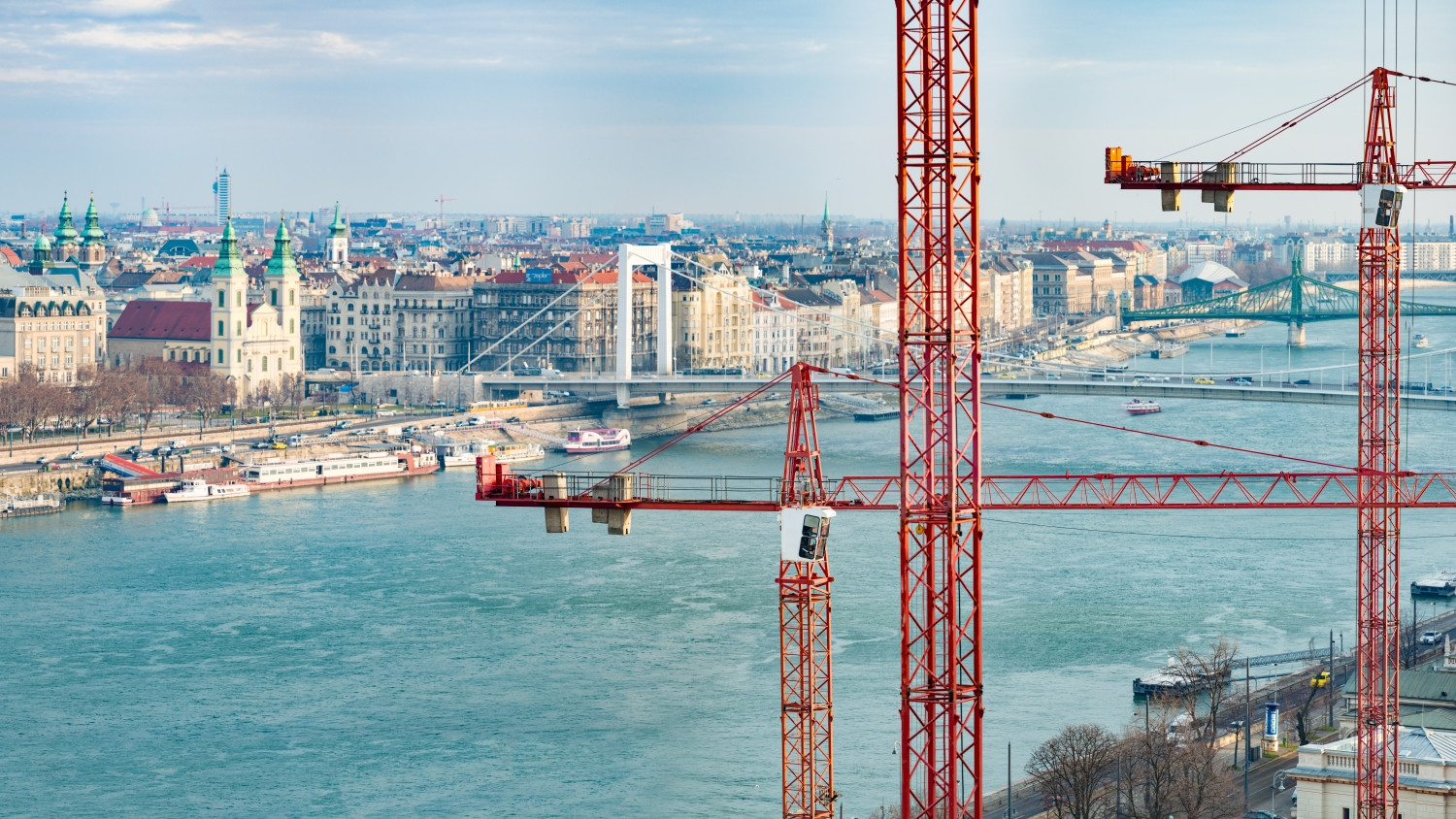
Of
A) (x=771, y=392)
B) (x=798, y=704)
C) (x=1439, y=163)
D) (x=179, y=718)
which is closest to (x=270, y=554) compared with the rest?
(x=179, y=718)

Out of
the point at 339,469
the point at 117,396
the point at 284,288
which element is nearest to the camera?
the point at 339,469

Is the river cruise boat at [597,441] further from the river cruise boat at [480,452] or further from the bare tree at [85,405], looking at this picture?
the bare tree at [85,405]

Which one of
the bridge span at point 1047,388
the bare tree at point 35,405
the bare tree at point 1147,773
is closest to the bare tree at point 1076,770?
the bare tree at point 1147,773

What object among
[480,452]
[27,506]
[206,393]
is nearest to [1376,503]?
[27,506]

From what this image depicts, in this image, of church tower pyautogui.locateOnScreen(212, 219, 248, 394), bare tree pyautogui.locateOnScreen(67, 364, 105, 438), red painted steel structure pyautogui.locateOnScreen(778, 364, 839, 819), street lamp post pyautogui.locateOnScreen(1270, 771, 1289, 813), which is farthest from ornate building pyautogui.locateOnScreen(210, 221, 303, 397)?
red painted steel structure pyautogui.locateOnScreen(778, 364, 839, 819)

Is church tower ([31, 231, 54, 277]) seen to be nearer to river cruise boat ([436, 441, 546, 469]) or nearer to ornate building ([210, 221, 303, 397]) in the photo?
ornate building ([210, 221, 303, 397])

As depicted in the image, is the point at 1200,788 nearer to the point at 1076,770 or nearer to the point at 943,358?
the point at 1076,770
